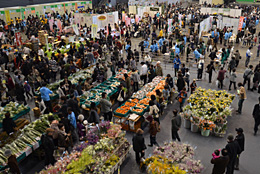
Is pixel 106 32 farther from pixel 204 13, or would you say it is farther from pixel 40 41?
pixel 204 13

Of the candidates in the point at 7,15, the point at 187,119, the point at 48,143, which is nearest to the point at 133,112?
the point at 187,119

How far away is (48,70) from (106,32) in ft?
31.4

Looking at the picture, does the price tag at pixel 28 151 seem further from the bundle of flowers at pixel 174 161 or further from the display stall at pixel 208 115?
the display stall at pixel 208 115

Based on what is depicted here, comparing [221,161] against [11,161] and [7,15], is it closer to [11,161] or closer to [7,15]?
[11,161]

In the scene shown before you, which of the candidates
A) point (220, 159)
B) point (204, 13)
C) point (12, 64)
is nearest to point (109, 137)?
point (220, 159)

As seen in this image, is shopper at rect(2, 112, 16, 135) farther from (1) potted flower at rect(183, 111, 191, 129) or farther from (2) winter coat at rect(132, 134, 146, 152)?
(1) potted flower at rect(183, 111, 191, 129)

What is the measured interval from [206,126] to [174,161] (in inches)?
117

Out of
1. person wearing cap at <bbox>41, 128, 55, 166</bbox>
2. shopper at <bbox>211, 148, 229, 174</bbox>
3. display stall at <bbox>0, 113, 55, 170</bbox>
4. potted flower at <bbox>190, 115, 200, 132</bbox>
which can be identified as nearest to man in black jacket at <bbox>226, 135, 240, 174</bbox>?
shopper at <bbox>211, 148, 229, 174</bbox>

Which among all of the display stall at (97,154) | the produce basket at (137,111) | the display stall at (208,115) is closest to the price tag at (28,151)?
the display stall at (97,154)

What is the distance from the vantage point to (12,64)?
14469 millimetres

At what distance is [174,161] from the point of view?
19.9 feet

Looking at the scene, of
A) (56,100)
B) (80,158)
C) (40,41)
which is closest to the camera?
(80,158)

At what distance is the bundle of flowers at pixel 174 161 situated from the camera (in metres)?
5.77

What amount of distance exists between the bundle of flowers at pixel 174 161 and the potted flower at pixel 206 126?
2.28 m
